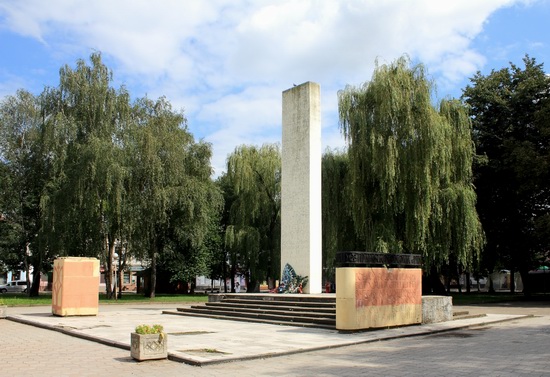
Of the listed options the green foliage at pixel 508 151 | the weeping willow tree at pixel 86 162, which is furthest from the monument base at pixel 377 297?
the weeping willow tree at pixel 86 162

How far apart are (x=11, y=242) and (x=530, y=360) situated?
115 ft

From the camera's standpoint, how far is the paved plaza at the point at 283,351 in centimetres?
833

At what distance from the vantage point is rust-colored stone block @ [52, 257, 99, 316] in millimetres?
17922

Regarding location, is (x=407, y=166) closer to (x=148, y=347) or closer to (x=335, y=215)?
(x=335, y=215)

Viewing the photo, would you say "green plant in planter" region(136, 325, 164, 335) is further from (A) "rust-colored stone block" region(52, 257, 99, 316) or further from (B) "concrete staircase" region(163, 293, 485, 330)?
(A) "rust-colored stone block" region(52, 257, 99, 316)

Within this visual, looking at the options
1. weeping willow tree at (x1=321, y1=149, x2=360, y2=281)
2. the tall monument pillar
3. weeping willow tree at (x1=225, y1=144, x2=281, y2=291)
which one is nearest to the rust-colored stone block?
the tall monument pillar

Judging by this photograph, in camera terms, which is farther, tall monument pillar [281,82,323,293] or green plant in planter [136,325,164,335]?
tall monument pillar [281,82,323,293]

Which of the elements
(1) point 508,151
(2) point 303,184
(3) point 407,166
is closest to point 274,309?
(2) point 303,184

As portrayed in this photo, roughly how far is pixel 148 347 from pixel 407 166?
17826 millimetres

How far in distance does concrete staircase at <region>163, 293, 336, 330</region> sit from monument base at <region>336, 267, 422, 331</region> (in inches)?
42.5

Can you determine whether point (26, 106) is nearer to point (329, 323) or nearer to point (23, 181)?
point (23, 181)

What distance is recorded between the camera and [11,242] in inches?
1420

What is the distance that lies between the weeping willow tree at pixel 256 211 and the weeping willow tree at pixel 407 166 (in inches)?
380

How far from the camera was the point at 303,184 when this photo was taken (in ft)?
68.5
